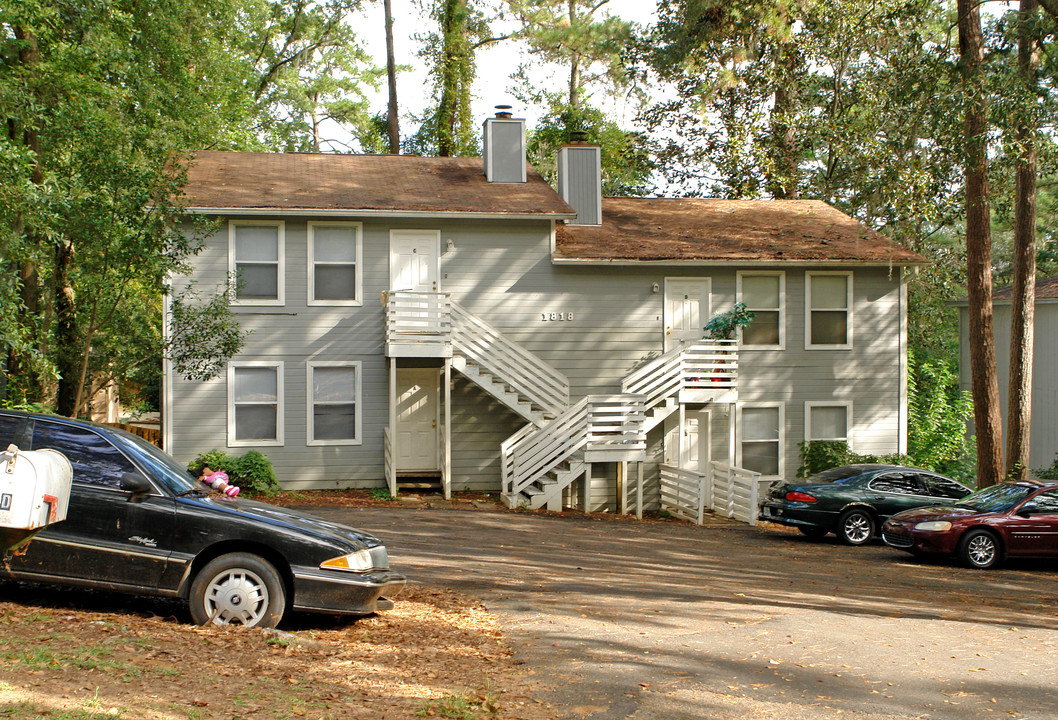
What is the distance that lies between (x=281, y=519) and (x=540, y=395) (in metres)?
12.5

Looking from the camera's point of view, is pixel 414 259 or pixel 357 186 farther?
pixel 357 186

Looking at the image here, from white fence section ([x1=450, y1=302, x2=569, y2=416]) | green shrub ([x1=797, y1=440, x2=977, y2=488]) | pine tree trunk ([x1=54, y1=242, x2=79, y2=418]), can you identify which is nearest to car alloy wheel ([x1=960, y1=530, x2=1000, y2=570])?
green shrub ([x1=797, y1=440, x2=977, y2=488])

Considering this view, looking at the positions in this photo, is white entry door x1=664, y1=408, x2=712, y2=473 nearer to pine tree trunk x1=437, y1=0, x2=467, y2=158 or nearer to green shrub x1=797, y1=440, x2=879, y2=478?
green shrub x1=797, y1=440, x2=879, y2=478

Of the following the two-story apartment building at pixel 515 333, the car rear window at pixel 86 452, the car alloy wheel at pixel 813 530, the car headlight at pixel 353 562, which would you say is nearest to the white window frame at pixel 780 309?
the two-story apartment building at pixel 515 333

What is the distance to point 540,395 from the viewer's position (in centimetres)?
1988

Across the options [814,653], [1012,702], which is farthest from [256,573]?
[1012,702]

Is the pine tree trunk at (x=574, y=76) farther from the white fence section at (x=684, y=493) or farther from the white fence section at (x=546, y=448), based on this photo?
the white fence section at (x=546, y=448)

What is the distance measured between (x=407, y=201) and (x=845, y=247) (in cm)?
1045

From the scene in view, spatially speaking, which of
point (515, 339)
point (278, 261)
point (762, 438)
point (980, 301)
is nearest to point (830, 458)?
point (762, 438)

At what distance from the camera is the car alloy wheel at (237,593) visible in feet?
23.6

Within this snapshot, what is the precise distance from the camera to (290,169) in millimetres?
22297

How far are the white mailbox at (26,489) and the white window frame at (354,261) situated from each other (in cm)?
1419

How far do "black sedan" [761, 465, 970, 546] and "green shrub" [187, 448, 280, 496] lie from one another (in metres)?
9.74

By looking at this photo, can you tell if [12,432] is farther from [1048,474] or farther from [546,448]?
[1048,474]
